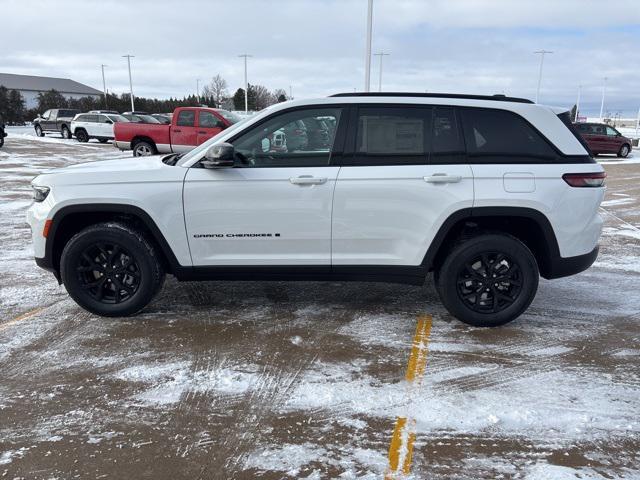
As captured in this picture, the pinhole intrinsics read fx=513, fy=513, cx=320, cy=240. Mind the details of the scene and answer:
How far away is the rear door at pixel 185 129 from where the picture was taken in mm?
15062

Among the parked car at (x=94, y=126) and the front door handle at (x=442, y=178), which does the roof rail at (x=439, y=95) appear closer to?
the front door handle at (x=442, y=178)

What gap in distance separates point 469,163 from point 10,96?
6403cm

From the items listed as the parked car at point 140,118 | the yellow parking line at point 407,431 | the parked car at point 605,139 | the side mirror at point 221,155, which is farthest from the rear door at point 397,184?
the parked car at point 605,139

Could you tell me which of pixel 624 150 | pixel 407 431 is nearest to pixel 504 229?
pixel 407 431

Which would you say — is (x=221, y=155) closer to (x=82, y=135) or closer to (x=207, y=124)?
(x=207, y=124)

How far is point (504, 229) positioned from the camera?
432 centimetres

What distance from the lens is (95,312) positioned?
174 inches

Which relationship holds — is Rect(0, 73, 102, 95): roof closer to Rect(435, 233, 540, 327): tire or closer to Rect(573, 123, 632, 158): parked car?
Rect(573, 123, 632, 158): parked car

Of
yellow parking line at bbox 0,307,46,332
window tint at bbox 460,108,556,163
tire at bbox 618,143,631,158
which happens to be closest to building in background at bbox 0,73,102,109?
tire at bbox 618,143,631,158

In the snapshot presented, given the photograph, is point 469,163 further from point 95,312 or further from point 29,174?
Answer: point 29,174

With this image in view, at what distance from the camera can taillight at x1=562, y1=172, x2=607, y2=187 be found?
403cm

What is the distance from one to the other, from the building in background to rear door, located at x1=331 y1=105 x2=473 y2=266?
10001 centimetres

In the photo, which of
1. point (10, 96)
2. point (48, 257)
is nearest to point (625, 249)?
point (48, 257)

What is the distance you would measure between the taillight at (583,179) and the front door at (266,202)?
183 centimetres
